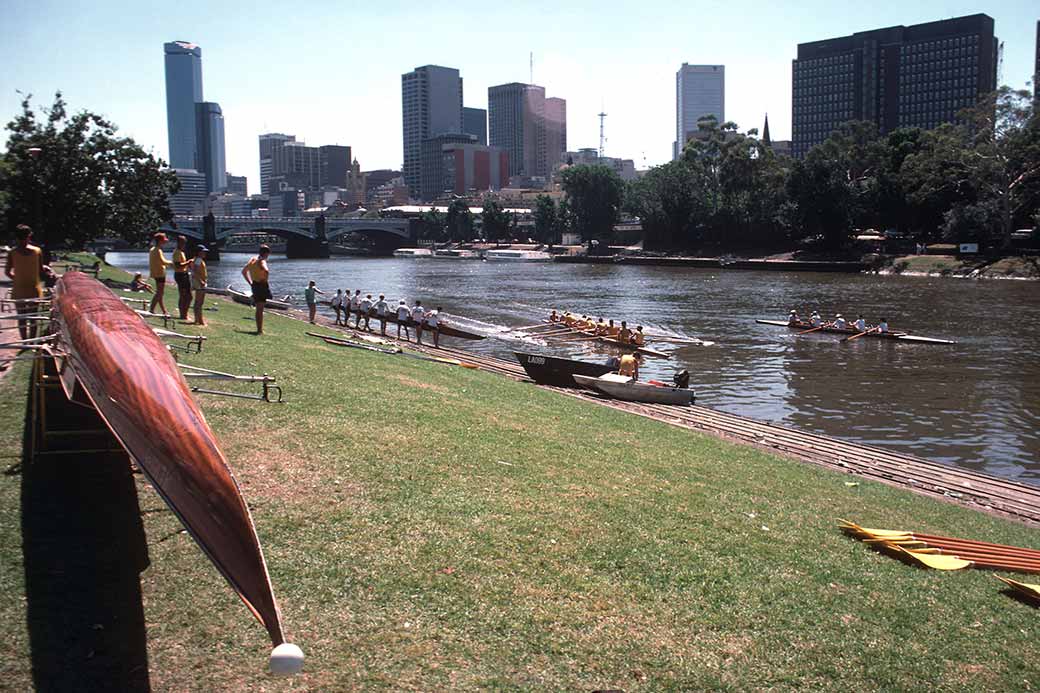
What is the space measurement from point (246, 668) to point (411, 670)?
1.12 m

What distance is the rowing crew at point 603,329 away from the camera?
34062 mm

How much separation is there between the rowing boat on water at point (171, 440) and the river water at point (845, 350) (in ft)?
56.8

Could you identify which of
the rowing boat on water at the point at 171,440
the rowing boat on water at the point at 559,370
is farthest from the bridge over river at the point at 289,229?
the rowing boat on water at the point at 171,440

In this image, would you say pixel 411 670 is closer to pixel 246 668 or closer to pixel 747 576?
pixel 246 668

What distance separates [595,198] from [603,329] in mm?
95051

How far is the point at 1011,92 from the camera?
7719cm

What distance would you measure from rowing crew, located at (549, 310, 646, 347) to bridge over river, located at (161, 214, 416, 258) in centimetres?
9275

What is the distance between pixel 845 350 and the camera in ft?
114

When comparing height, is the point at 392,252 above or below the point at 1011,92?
below

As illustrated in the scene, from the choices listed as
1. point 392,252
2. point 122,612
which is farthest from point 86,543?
point 392,252

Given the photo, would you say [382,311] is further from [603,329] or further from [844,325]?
[844,325]

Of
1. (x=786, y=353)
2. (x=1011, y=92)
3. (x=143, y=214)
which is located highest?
(x=1011, y=92)

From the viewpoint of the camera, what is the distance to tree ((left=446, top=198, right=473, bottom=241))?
15575 cm

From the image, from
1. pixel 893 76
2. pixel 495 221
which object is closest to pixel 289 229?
pixel 495 221
